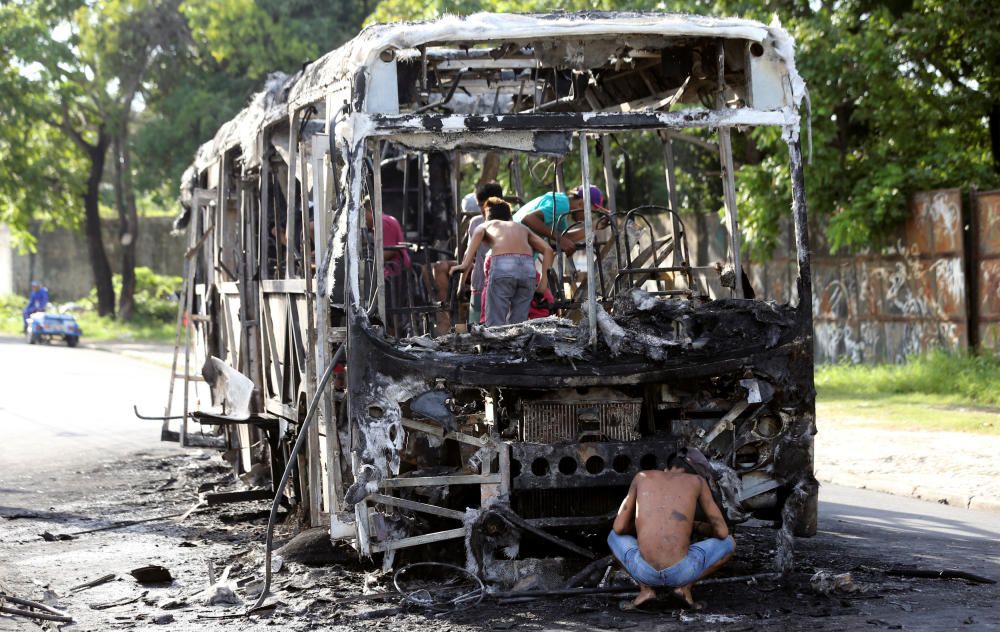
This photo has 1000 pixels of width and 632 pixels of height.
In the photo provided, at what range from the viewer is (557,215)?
916cm

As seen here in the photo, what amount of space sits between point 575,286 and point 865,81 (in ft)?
28.3

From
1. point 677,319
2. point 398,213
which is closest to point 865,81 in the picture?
point 398,213

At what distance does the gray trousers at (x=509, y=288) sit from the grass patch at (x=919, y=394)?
6152 mm

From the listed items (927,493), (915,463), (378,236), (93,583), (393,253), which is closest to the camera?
(378,236)

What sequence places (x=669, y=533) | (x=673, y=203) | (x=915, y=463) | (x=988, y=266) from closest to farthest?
1. (x=669, y=533)
2. (x=673, y=203)
3. (x=915, y=463)
4. (x=988, y=266)

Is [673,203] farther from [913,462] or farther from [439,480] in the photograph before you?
[913,462]

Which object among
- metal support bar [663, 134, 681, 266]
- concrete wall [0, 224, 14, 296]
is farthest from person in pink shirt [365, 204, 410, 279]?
concrete wall [0, 224, 14, 296]

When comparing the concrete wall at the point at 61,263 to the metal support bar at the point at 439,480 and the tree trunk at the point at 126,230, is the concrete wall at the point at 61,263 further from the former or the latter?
the metal support bar at the point at 439,480

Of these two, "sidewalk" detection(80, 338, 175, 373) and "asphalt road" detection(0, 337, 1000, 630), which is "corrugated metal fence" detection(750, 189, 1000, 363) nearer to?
"asphalt road" detection(0, 337, 1000, 630)

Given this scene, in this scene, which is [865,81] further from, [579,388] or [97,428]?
[579,388]

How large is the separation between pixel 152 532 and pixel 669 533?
422cm

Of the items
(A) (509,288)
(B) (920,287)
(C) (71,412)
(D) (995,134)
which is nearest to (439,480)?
(A) (509,288)

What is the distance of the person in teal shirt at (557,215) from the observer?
8805 mm

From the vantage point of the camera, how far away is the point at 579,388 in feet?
22.4
